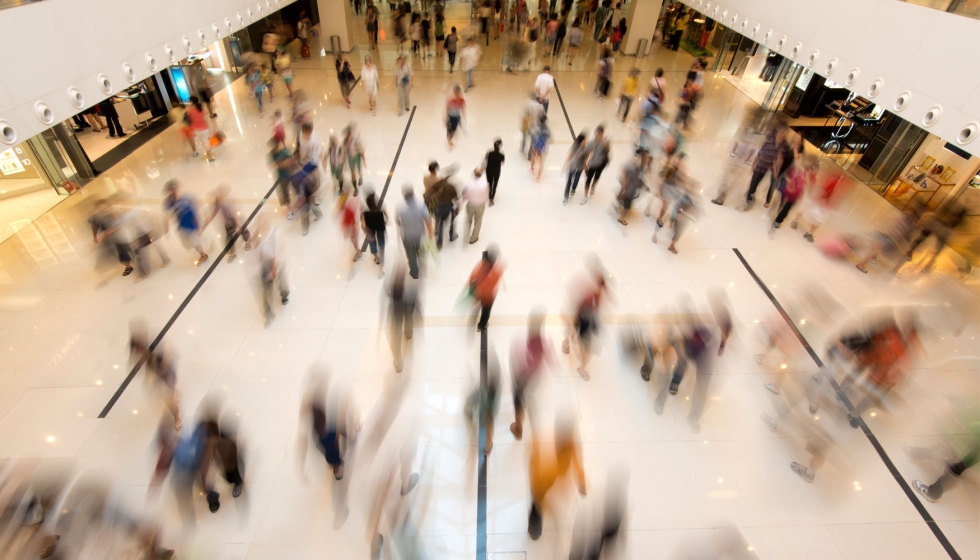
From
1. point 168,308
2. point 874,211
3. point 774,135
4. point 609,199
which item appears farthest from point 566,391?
point 874,211

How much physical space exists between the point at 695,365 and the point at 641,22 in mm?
15486

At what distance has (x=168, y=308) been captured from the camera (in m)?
6.11

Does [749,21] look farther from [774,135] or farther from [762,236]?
[762,236]

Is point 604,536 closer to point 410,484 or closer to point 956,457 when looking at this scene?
point 410,484

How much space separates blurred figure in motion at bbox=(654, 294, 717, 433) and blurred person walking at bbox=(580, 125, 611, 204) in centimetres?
349

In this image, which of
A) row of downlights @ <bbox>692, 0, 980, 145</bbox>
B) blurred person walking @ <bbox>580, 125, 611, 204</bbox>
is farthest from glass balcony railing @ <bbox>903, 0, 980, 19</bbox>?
blurred person walking @ <bbox>580, 125, 611, 204</bbox>

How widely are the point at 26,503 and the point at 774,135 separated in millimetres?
10497

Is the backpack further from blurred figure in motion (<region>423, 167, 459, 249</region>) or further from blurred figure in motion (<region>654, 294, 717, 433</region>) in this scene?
blurred figure in motion (<region>654, 294, 717, 433</region>)

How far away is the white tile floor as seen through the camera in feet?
13.5

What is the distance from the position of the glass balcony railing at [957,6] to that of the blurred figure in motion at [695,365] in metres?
4.50

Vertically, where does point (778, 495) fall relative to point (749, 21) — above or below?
below

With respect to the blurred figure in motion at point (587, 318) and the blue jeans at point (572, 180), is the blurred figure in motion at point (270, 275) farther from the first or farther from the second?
the blue jeans at point (572, 180)

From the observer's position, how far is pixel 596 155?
7820 millimetres

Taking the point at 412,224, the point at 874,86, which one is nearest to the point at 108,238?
the point at 412,224
